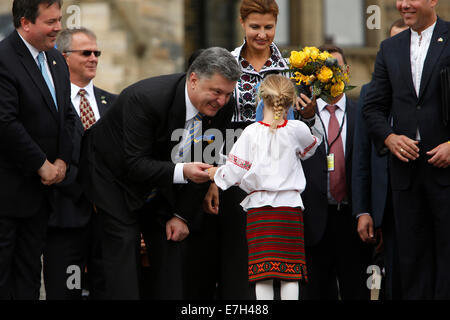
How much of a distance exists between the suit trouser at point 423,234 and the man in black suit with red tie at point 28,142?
7.36 feet

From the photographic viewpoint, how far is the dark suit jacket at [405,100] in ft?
17.2

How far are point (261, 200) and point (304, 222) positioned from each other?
0.69 metres

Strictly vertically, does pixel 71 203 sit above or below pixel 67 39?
below

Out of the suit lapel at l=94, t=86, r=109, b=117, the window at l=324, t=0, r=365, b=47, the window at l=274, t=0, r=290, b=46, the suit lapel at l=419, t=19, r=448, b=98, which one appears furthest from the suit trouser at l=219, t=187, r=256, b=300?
the window at l=324, t=0, r=365, b=47

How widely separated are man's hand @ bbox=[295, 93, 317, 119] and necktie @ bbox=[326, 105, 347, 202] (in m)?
0.50

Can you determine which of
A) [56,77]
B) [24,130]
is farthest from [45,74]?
[24,130]

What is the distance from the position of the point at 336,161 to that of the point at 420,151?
94 centimetres

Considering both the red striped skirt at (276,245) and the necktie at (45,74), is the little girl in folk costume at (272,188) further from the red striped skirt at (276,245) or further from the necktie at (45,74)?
the necktie at (45,74)

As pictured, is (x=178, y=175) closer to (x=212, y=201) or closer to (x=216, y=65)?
(x=212, y=201)

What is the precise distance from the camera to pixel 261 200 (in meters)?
5.18

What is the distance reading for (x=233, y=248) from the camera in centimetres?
568

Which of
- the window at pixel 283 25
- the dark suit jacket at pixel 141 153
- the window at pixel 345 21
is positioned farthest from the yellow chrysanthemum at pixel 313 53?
the window at pixel 345 21

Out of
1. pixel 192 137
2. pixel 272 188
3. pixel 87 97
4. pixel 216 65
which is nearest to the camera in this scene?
pixel 216 65

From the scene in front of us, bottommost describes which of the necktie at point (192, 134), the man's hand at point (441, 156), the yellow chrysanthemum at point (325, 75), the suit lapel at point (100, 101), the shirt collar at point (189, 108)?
the man's hand at point (441, 156)
